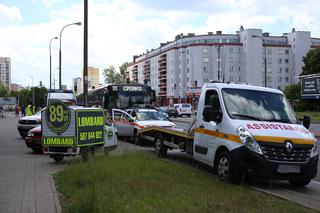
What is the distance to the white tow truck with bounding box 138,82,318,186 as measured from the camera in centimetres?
865

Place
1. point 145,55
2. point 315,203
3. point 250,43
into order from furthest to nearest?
point 145,55, point 250,43, point 315,203

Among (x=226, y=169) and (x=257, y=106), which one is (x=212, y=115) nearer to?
(x=257, y=106)

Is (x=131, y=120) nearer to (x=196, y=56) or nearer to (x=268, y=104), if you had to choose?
(x=268, y=104)

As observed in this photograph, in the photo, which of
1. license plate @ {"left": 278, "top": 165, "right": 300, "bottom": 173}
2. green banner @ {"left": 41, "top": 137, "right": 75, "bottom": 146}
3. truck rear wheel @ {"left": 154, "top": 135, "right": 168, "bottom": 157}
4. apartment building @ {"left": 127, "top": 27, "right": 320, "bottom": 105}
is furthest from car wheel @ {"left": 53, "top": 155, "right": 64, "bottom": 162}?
apartment building @ {"left": 127, "top": 27, "right": 320, "bottom": 105}

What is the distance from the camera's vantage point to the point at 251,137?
28.6ft

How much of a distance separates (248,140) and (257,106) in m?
1.48

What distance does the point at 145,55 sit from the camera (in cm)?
18325

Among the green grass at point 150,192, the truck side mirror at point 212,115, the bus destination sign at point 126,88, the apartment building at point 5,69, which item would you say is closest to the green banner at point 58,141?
the green grass at point 150,192

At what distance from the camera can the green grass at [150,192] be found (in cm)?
648

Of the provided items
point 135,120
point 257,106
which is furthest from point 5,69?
point 257,106

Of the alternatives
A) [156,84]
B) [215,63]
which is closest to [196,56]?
[215,63]

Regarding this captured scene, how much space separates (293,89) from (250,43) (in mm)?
29517

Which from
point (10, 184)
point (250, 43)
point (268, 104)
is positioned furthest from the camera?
point (250, 43)

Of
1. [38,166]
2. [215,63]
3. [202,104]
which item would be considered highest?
[215,63]
